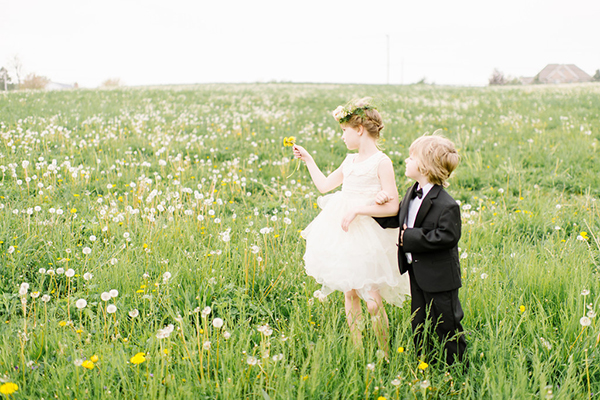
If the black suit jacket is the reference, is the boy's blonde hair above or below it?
above

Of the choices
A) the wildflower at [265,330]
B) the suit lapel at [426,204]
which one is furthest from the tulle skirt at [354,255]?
the wildflower at [265,330]

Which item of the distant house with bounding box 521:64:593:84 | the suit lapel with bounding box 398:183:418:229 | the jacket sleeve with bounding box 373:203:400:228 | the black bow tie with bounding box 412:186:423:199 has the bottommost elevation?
the jacket sleeve with bounding box 373:203:400:228

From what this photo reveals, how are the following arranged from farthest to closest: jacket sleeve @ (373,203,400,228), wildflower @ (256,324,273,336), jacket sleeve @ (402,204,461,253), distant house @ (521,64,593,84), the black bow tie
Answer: distant house @ (521,64,593,84) → jacket sleeve @ (373,203,400,228) → the black bow tie → jacket sleeve @ (402,204,461,253) → wildflower @ (256,324,273,336)

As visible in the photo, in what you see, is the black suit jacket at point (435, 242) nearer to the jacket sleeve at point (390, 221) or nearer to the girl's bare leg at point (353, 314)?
the jacket sleeve at point (390, 221)

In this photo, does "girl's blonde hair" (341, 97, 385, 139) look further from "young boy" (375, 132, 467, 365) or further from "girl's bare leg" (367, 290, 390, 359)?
"girl's bare leg" (367, 290, 390, 359)

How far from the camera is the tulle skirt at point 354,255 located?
248 cm

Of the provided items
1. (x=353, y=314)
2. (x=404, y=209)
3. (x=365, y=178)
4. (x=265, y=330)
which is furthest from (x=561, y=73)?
(x=265, y=330)

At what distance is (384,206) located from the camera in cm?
255

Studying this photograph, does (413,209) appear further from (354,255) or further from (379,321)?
(379,321)

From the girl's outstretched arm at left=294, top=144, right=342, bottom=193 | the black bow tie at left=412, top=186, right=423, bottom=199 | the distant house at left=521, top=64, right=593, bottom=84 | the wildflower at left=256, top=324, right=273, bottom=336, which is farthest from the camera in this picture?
the distant house at left=521, top=64, right=593, bottom=84

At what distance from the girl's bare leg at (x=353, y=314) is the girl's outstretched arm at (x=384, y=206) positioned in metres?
0.49

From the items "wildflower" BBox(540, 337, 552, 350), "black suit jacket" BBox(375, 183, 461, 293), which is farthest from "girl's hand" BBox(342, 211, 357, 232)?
"wildflower" BBox(540, 337, 552, 350)

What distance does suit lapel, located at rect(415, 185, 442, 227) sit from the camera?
2.34 meters

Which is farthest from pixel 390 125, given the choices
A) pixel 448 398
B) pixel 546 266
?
pixel 448 398
